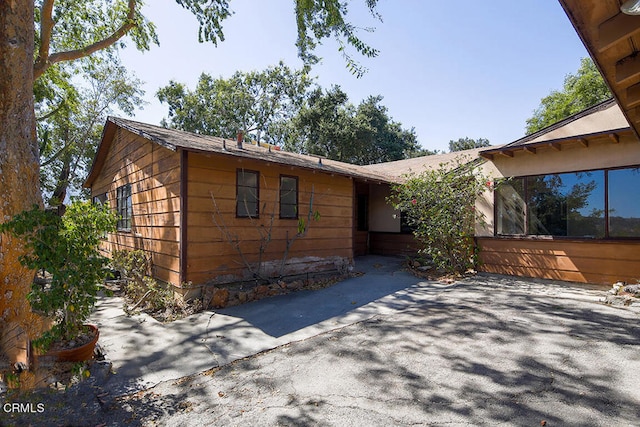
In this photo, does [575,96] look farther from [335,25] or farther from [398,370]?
[398,370]

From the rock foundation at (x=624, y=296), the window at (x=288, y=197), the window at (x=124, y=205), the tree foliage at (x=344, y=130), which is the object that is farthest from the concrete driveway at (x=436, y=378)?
the tree foliage at (x=344, y=130)

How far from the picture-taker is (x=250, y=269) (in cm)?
664

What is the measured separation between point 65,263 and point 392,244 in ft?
32.7

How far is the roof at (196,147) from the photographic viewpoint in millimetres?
5947

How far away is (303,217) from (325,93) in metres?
18.4

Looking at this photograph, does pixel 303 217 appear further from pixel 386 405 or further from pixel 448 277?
pixel 386 405

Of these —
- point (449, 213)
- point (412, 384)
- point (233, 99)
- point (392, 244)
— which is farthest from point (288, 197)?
point (233, 99)

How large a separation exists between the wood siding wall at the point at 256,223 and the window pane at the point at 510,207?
13.0 feet

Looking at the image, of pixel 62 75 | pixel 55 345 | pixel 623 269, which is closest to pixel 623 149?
pixel 623 269

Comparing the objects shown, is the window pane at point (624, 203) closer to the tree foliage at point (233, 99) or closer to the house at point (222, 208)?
the house at point (222, 208)

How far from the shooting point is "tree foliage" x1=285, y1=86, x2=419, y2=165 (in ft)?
76.1

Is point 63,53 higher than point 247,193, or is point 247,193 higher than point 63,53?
point 63,53

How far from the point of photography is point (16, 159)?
136 inches

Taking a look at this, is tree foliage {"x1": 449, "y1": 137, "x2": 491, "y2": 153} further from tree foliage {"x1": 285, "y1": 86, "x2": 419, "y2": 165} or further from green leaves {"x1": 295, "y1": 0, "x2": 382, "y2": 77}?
green leaves {"x1": 295, "y1": 0, "x2": 382, "y2": 77}
